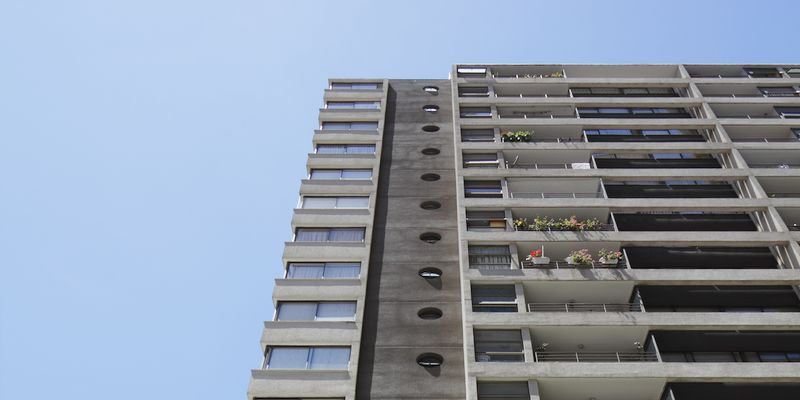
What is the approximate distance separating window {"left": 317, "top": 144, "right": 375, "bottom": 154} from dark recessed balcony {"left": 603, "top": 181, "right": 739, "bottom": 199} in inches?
545

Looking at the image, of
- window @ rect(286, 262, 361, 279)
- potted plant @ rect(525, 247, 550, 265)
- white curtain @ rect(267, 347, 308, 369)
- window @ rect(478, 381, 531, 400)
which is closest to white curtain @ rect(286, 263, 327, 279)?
window @ rect(286, 262, 361, 279)

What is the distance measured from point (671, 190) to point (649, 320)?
11456mm

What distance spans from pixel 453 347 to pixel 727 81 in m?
31.0

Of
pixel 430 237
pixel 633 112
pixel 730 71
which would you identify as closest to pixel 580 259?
pixel 430 237

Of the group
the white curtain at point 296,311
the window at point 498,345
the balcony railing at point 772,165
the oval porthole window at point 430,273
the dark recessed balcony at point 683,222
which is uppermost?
the balcony railing at point 772,165

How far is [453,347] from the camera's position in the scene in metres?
31.4

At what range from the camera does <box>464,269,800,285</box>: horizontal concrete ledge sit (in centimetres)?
3338

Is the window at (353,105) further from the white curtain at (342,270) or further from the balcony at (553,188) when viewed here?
the white curtain at (342,270)

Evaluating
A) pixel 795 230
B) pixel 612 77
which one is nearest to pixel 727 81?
pixel 612 77

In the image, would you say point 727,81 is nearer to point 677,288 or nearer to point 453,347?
point 677,288

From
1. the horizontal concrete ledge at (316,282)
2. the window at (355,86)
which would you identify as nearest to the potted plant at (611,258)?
the horizontal concrete ledge at (316,282)

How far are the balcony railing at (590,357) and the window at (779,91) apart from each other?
90.4 feet

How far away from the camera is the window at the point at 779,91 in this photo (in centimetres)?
5003

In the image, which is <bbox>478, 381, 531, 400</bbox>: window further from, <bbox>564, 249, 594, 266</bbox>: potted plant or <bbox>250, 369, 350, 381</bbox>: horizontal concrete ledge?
<bbox>564, 249, 594, 266</bbox>: potted plant
